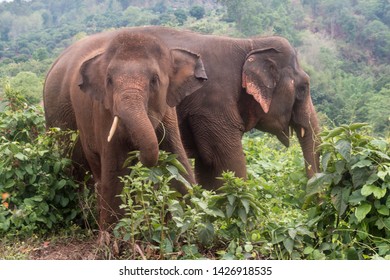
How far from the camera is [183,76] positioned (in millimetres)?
5742

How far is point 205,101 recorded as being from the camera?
7.39 m

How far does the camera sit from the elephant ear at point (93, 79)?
543 centimetres

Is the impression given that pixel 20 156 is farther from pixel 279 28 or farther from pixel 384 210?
pixel 279 28

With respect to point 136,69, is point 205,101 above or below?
below

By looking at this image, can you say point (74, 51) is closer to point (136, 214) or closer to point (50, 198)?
point (50, 198)

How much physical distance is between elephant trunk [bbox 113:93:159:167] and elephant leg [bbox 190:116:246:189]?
96.8 inches

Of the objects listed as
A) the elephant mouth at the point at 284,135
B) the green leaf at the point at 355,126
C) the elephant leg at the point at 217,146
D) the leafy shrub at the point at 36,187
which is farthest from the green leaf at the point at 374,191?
the elephant mouth at the point at 284,135

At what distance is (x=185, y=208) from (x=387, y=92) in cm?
3299

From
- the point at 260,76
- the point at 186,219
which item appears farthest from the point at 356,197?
the point at 260,76

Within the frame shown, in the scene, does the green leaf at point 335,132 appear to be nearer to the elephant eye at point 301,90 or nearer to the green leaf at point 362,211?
the green leaf at point 362,211

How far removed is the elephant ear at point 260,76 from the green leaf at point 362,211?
132 inches

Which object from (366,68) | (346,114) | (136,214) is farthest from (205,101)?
(366,68)

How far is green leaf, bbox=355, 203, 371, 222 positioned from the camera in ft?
13.9

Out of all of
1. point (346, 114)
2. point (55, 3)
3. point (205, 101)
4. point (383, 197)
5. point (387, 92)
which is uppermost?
point (383, 197)
